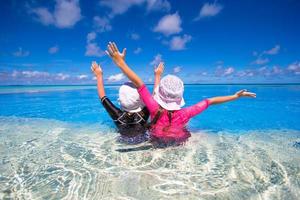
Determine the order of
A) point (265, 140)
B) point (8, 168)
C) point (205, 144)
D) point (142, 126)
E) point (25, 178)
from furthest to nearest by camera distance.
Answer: point (265, 140) < point (205, 144) < point (142, 126) < point (8, 168) < point (25, 178)

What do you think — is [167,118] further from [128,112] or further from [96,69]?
[96,69]

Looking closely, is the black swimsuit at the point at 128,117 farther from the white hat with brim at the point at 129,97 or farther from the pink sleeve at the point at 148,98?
the pink sleeve at the point at 148,98

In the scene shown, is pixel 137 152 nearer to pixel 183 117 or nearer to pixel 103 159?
pixel 103 159

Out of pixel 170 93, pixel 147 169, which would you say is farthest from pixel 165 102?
pixel 147 169

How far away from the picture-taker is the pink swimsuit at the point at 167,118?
12.3 ft

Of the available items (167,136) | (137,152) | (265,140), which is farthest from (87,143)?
(265,140)

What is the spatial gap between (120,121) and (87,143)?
1.02m

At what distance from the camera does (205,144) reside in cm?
493

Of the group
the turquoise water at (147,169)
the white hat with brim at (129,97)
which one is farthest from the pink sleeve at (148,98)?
the turquoise water at (147,169)

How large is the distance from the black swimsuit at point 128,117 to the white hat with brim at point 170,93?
0.76 m

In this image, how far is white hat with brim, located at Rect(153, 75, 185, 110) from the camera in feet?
12.0

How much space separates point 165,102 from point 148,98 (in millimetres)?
294

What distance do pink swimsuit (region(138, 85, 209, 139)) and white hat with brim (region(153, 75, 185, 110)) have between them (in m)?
0.13

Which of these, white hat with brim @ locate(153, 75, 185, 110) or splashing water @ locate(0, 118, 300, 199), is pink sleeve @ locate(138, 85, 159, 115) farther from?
splashing water @ locate(0, 118, 300, 199)
